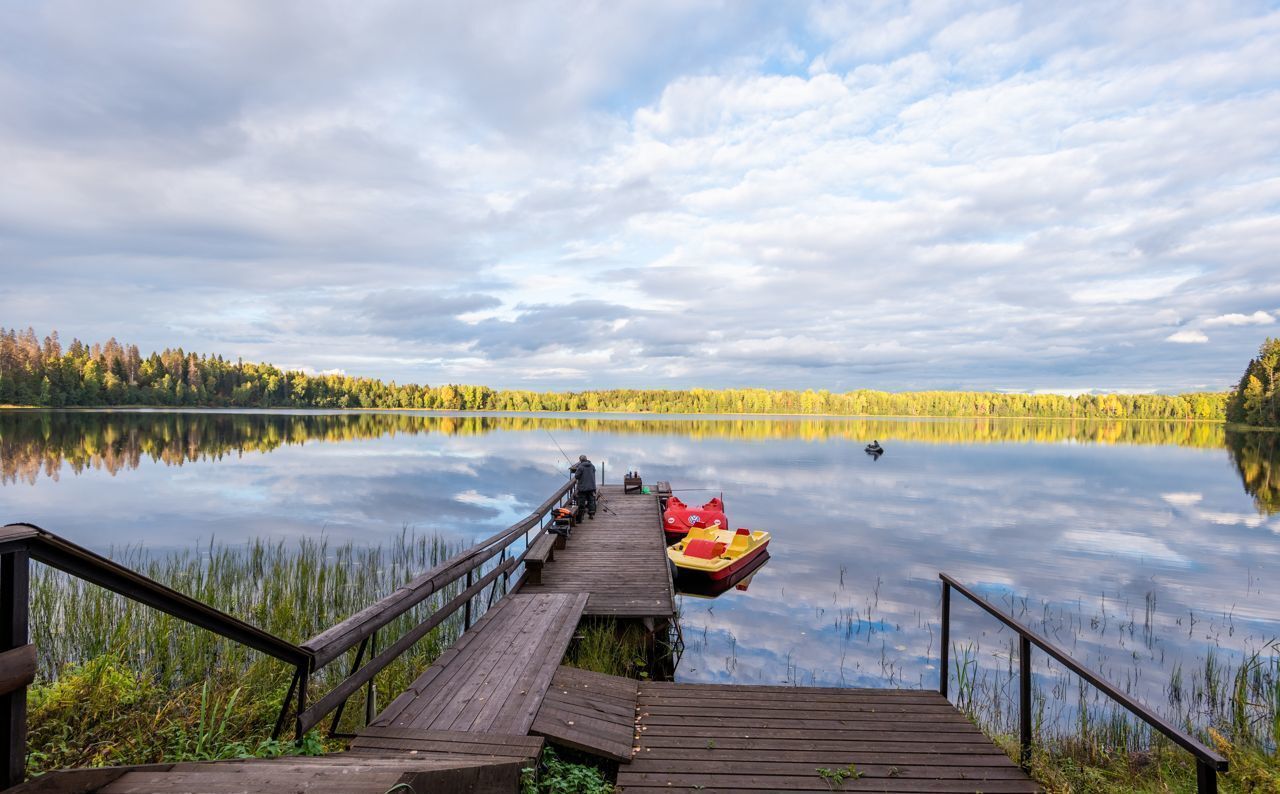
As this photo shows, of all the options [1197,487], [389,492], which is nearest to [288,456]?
[389,492]

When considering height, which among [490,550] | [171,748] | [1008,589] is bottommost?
[1008,589]

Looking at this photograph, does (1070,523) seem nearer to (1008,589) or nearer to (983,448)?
(1008,589)

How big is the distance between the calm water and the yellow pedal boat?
2.24 ft

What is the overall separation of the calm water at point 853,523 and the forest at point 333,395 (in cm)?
5729

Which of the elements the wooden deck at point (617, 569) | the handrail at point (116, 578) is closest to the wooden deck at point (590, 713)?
the handrail at point (116, 578)

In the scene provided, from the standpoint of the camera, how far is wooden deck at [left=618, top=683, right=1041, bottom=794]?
4.44m

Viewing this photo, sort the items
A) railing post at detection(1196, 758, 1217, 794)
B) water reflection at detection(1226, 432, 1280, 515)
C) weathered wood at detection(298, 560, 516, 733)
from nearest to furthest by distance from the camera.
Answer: railing post at detection(1196, 758, 1217, 794)
weathered wood at detection(298, 560, 516, 733)
water reflection at detection(1226, 432, 1280, 515)

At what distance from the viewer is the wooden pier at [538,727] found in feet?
8.74

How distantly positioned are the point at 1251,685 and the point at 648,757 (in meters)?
9.90

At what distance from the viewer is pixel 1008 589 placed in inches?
578

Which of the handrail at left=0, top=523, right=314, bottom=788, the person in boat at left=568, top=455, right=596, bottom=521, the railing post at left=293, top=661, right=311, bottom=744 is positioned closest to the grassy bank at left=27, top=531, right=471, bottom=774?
the railing post at left=293, top=661, right=311, bottom=744

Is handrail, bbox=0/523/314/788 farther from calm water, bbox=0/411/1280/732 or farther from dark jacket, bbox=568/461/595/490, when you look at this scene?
dark jacket, bbox=568/461/595/490

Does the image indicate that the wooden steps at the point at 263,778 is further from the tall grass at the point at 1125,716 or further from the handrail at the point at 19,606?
the tall grass at the point at 1125,716

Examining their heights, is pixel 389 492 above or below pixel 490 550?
below
